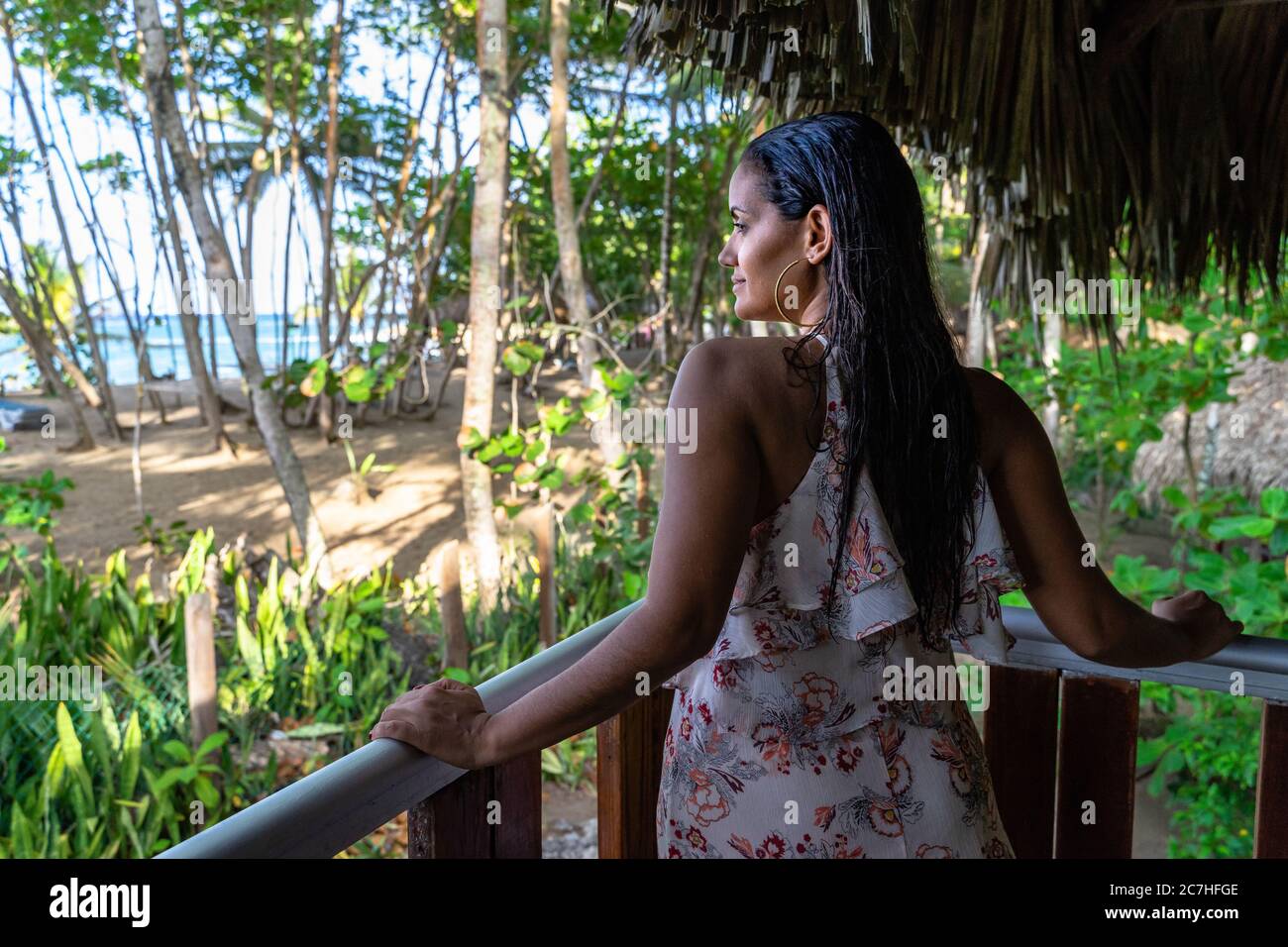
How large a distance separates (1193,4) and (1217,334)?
11.8ft

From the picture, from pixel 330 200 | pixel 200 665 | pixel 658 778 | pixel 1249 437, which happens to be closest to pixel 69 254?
pixel 330 200

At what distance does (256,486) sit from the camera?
11078 mm

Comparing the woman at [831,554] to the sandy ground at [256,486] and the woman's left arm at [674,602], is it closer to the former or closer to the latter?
the woman's left arm at [674,602]

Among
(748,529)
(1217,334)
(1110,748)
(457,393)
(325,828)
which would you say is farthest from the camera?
(457,393)

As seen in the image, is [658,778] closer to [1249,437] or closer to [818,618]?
[818,618]

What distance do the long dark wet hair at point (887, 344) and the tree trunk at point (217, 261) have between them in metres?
4.86

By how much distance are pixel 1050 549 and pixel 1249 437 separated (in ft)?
23.5

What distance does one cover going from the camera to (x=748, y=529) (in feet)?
3.25

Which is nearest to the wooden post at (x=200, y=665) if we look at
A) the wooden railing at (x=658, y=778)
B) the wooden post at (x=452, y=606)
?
the wooden post at (x=452, y=606)

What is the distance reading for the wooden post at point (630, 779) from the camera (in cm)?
130

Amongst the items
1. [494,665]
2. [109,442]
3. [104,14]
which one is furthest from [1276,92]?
[109,442]
